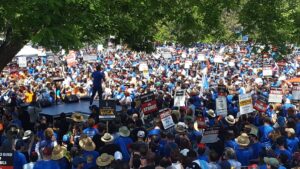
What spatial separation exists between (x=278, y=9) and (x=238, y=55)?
94.1ft

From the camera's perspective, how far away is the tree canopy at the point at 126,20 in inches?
401

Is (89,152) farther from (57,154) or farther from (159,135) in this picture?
(159,135)

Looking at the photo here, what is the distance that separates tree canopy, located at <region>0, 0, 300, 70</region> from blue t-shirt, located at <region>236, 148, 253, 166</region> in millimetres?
4067

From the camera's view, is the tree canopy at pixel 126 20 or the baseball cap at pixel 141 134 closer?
the tree canopy at pixel 126 20

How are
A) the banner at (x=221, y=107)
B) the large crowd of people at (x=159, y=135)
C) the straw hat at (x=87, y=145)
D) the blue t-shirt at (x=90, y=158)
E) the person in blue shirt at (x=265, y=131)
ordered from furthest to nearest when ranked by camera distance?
the banner at (x=221, y=107) < the person in blue shirt at (x=265, y=131) < the straw hat at (x=87, y=145) < the blue t-shirt at (x=90, y=158) < the large crowd of people at (x=159, y=135)

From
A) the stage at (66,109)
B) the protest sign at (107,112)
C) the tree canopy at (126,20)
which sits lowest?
the stage at (66,109)

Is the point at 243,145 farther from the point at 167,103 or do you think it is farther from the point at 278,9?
the point at 167,103

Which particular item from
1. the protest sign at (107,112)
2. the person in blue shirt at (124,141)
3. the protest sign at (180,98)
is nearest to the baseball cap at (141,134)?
the person in blue shirt at (124,141)

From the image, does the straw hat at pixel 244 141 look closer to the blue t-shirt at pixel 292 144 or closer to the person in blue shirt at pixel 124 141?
the blue t-shirt at pixel 292 144

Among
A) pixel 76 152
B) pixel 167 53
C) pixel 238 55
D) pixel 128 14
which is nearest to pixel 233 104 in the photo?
pixel 128 14

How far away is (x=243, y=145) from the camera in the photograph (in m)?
10.1

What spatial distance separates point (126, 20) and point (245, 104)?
14.2ft

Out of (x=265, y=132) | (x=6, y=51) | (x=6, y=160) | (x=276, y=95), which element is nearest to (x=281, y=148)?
(x=265, y=132)

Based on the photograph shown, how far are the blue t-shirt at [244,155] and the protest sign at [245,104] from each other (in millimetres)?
4306
